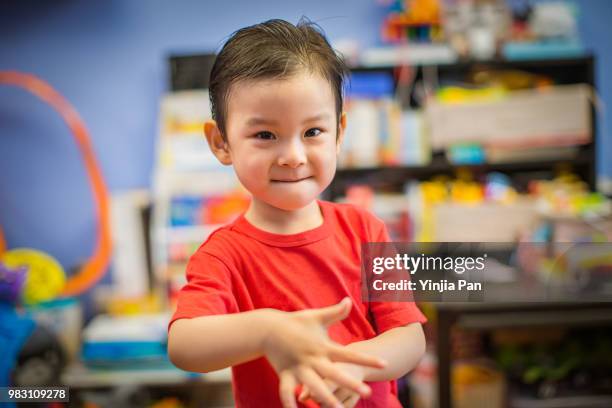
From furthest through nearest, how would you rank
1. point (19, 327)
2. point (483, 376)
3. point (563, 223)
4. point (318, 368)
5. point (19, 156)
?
point (19, 156), point (483, 376), point (563, 223), point (19, 327), point (318, 368)

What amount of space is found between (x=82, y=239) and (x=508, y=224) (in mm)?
1462

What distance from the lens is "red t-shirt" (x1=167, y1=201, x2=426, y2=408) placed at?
45 centimetres

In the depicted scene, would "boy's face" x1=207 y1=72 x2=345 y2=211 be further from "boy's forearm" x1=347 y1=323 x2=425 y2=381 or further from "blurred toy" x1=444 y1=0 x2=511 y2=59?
"blurred toy" x1=444 y1=0 x2=511 y2=59

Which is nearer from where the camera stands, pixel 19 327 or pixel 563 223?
pixel 19 327

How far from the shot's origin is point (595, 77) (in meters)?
2.07

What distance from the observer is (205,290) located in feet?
1.42

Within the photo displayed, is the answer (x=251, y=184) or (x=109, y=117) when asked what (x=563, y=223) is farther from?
(x=109, y=117)

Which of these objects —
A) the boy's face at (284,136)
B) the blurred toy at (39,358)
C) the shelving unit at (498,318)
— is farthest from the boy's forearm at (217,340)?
the shelving unit at (498,318)

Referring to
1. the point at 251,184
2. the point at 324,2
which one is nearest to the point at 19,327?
the point at 251,184

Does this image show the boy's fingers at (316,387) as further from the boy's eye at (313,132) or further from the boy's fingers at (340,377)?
the boy's eye at (313,132)

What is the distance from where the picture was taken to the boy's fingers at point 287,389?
354mm

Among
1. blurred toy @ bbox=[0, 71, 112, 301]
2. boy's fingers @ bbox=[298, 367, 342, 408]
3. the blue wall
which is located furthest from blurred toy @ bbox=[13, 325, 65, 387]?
the blue wall

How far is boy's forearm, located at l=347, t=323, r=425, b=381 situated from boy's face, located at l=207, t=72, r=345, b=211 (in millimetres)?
116

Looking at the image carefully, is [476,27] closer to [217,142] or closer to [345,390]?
[217,142]
